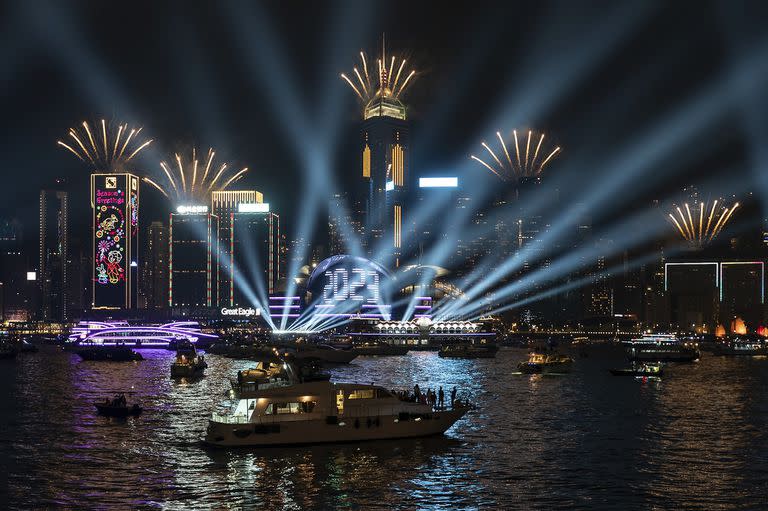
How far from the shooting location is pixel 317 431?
52.0 metres

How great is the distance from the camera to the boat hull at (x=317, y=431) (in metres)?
51.2

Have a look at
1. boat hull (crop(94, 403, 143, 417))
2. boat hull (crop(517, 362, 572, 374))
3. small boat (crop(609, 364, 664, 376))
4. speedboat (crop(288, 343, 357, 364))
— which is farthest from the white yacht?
speedboat (crop(288, 343, 357, 364))

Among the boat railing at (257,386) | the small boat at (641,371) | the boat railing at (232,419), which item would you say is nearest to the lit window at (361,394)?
the boat railing at (257,386)

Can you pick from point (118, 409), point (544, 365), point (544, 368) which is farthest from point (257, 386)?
point (544, 365)

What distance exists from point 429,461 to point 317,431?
6811 mm

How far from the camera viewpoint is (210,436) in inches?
2048

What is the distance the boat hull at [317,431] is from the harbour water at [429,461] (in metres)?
0.57

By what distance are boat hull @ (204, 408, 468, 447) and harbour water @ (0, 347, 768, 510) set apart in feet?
1.87

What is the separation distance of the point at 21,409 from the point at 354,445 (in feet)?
112

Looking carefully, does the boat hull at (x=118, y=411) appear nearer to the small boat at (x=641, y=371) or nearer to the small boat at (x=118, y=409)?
the small boat at (x=118, y=409)

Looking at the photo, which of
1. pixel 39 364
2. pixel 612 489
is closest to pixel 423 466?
pixel 612 489

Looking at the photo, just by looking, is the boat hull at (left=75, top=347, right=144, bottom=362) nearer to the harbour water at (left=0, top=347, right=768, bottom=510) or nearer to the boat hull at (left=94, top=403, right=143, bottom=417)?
the harbour water at (left=0, top=347, right=768, bottom=510)

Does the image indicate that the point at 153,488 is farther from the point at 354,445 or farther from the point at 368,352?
the point at 368,352

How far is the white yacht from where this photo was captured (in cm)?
5119
